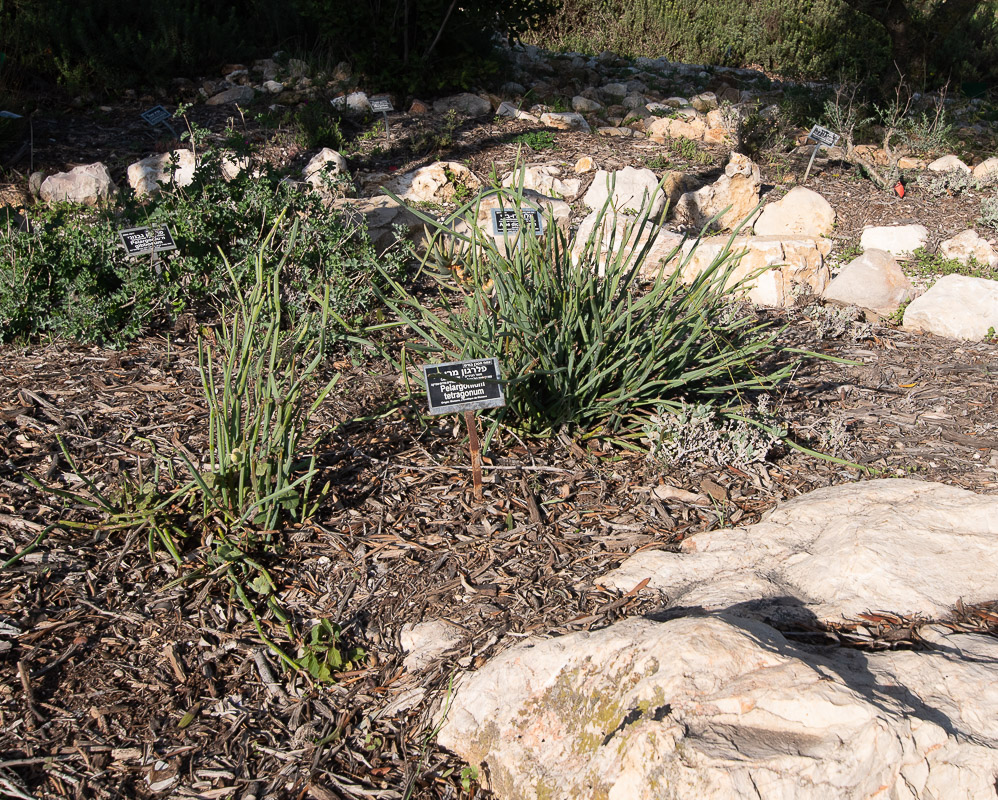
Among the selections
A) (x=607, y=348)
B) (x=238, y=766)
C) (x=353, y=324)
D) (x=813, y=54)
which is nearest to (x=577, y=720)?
(x=238, y=766)

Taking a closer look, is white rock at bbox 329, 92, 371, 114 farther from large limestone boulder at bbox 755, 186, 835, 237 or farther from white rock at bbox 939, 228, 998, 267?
white rock at bbox 939, 228, 998, 267

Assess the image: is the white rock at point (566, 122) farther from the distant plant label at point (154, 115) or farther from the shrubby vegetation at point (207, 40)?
the distant plant label at point (154, 115)

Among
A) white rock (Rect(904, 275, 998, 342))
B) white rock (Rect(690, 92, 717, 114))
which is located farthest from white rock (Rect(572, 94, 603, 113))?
white rock (Rect(904, 275, 998, 342))

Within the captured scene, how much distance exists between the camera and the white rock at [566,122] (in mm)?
7793

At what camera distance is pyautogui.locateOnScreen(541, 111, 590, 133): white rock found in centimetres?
779

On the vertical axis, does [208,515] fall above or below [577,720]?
below

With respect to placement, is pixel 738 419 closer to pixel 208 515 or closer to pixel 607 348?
pixel 607 348

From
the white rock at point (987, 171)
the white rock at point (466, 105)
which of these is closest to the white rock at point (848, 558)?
the white rock at point (987, 171)

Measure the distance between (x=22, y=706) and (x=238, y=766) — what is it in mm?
618

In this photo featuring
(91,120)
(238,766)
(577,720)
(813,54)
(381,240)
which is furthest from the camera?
(813,54)

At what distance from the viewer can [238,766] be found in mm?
1931

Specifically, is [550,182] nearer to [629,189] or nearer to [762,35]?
[629,189]

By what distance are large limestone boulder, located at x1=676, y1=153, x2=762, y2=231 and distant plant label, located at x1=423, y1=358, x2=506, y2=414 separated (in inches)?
164

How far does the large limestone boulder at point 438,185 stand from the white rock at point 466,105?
7.42 ft
